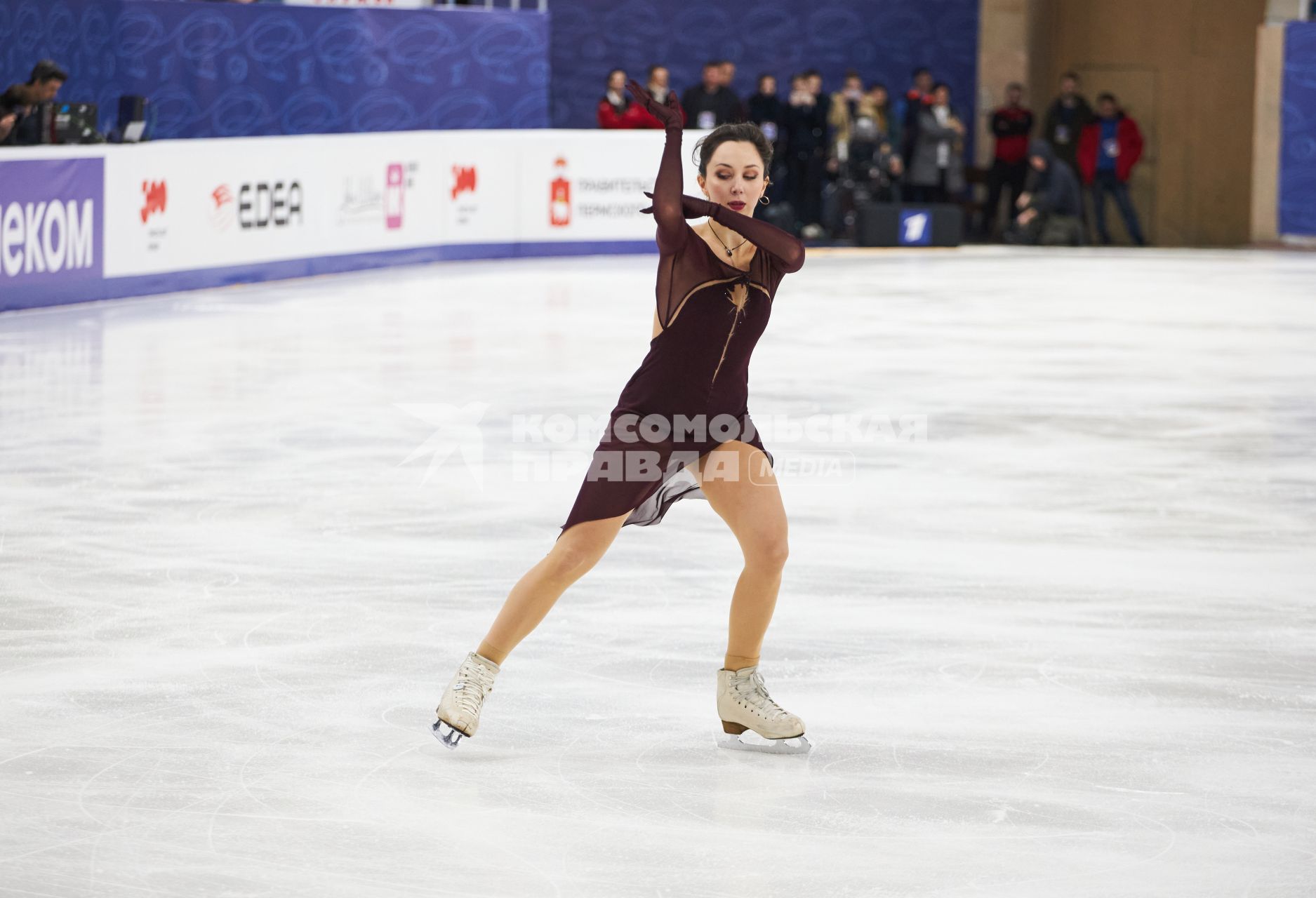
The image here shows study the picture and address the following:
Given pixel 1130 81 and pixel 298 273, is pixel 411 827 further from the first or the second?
pixel 1130 81

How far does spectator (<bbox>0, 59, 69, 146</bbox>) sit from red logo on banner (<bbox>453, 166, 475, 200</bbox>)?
511cm

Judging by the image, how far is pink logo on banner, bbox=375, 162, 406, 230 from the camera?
736 inches

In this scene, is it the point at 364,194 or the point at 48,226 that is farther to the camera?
the point at 364,194

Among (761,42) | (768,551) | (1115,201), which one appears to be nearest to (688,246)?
(768,551)

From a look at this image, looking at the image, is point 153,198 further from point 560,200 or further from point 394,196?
point 560,200

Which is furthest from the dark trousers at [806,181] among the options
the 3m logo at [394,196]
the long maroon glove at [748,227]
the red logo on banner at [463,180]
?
the long maroon glove at [748,227]

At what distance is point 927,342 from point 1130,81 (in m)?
14.7

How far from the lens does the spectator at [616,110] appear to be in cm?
2125

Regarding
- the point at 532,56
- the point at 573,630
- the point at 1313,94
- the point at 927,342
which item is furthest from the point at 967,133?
the point at 573,630

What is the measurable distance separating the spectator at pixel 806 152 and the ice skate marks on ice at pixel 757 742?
60.5ft

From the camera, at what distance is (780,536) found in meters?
4.39

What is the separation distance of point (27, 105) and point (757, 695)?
12.1 m

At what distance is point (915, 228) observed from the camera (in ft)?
74.7

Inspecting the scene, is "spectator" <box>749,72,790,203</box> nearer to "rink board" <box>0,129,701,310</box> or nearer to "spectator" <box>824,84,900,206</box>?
"spectator" <box>824,84,900,206</box>
